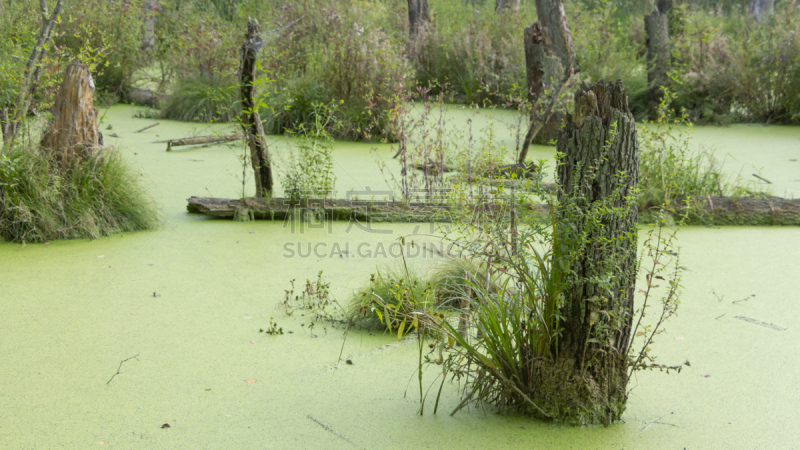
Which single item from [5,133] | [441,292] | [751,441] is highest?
[5,133]

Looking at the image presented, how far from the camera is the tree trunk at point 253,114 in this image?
14.3 ft

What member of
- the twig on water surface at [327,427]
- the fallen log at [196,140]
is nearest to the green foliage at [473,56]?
the fallen log at [196,140]

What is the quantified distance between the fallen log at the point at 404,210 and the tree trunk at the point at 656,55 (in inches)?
136

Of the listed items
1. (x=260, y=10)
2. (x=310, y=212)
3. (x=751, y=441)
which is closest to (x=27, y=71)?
(x=310, y=212)

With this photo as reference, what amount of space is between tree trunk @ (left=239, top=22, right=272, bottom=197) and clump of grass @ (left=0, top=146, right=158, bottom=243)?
726mm

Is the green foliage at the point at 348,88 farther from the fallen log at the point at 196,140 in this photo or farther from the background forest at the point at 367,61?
the fallen log at the point at 196,140

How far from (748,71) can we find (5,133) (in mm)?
7266

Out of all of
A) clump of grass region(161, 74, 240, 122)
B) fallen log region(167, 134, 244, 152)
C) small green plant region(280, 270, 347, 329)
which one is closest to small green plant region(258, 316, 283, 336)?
small green plant region(280, 270, 347, 329)

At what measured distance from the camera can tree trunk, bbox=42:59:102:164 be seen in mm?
4133

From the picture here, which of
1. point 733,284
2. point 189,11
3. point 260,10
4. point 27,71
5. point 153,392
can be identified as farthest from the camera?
point 189,11

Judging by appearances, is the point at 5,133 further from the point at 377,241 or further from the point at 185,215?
the point at 377,241

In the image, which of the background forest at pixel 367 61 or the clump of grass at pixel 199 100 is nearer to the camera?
the background forest at pixel 367 61

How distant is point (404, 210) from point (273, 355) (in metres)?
2.03

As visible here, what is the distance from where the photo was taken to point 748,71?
7.71m
